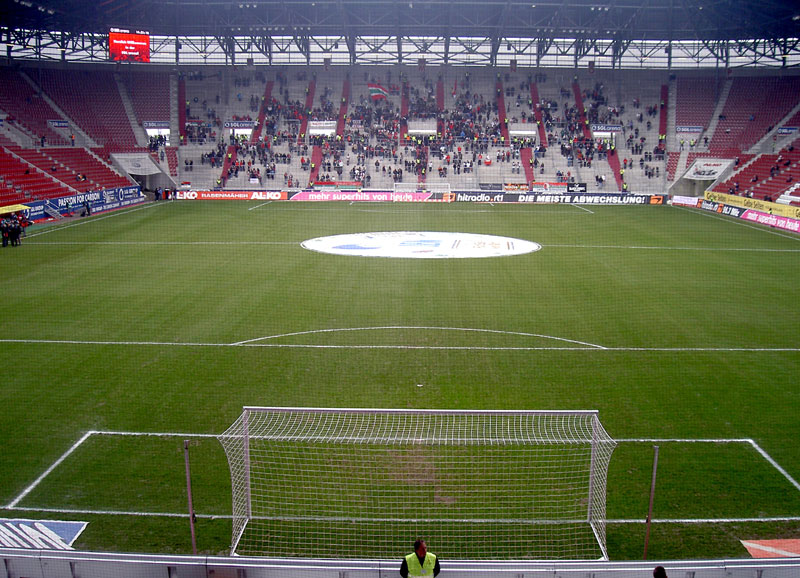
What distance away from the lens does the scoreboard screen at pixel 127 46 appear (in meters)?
45.6

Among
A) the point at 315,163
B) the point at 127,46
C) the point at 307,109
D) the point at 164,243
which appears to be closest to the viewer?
the point at 164,243

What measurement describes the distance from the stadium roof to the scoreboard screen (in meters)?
1.78

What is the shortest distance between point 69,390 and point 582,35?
2037 inches

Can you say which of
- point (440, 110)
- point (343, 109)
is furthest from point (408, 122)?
point (343, 109)

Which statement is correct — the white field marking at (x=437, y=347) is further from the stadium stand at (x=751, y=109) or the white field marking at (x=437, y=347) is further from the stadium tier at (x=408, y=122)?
the stadium stand at (x=751, y=109)

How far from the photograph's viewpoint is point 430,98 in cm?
5688

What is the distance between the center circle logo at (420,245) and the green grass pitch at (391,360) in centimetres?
125

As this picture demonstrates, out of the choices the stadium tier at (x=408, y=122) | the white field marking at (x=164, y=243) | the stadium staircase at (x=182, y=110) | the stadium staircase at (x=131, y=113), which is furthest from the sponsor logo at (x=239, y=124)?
the white field marking at (x=164, y=243)

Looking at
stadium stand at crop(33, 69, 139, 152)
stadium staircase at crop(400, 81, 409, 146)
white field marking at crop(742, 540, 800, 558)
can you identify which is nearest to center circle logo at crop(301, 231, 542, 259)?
white field marking at crop(742, 540, 800, 558)

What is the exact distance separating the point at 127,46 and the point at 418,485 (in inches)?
1826

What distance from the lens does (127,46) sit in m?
46.4

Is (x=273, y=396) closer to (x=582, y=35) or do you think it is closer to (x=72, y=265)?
(x=72, y=265)

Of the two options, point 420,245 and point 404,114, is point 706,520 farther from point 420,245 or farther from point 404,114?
point 404,114

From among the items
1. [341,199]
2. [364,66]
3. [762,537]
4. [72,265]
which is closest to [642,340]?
[762,537]
